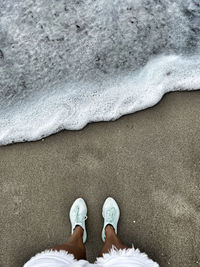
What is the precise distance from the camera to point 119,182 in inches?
79.0

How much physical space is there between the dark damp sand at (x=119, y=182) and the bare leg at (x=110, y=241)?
0.39 ft

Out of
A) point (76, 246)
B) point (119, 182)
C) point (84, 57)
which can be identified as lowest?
point (76, 246)

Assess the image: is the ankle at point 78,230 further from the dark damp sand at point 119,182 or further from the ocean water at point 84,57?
the ocean water at point 84,57

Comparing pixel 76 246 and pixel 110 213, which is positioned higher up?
pixel 110 213

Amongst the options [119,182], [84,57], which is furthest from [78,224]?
[84,57]

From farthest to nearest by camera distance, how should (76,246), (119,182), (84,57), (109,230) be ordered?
(84,57)
(119,182)
(109,230)
(76,246)

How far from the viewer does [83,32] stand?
7.57ft

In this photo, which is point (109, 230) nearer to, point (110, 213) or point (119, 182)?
point (110, 213)

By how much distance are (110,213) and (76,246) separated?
0.32 metres

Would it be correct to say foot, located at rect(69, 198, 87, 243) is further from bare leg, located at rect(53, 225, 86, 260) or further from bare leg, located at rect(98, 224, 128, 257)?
bare leg, located at rect(98, 224, 128, 257)

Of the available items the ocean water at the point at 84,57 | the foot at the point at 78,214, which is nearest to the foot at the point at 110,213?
the foot at the point at 78,214

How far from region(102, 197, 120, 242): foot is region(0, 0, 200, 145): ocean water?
2.00ft

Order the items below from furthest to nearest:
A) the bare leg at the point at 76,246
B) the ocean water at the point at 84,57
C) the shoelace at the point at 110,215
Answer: the ocean water at the point at 84,57 < the shoelace at the point at 110,215 < the bare leg at the point at 76,246

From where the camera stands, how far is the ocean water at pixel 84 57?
2.14 metres
